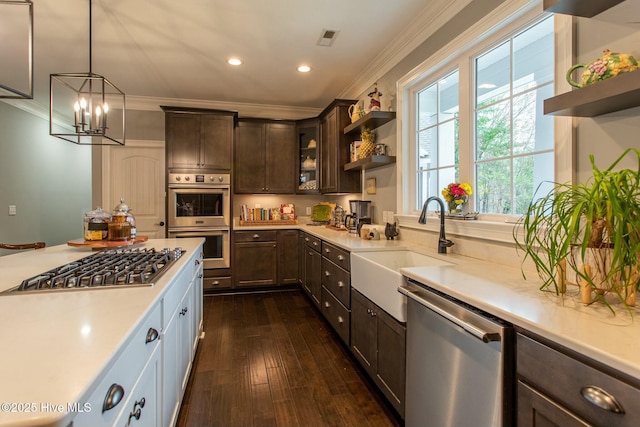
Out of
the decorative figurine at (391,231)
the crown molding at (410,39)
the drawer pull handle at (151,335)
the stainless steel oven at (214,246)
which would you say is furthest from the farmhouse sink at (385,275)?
Result: the stainless steel oven at (214,246)

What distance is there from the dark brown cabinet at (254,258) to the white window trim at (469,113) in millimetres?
Result: 2037

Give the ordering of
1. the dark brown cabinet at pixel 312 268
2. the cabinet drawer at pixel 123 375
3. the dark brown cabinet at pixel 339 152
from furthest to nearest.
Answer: the dark brown cabinet at pixel 339 152, the dark brown cabinet at pixel 312 268, the cabinet drawer at pixel 123 375

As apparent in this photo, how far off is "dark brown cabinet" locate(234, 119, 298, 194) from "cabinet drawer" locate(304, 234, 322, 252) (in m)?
0.99

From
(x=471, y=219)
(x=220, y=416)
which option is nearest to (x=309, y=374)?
(x=220, y=416)

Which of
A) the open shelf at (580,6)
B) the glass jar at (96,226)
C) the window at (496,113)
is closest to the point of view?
the open shelf at (580,6)

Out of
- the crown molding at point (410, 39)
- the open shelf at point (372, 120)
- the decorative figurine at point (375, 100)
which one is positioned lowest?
the open shelf at point (372, 120)

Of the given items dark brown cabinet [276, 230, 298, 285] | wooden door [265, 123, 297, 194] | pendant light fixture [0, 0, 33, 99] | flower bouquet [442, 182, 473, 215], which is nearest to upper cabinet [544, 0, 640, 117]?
flower bouquet [442, 182, 473, 215]

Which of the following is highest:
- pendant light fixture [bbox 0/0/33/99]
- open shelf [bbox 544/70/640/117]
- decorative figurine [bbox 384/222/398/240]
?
pendant light fixture [bbox 0/0/33/99]

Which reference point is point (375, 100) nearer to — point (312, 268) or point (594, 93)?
point (312, 268)

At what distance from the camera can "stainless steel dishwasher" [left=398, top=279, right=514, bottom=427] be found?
3.55 ft

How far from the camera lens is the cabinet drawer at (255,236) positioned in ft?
14.2

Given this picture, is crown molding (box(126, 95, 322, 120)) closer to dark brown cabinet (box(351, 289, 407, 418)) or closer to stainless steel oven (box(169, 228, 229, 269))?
stainless steel oven (box(169, 228, 229, 269))

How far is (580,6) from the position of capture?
1307 mm

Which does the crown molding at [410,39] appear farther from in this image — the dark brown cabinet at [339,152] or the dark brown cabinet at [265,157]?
the dark brown cabinet at [265,157]
